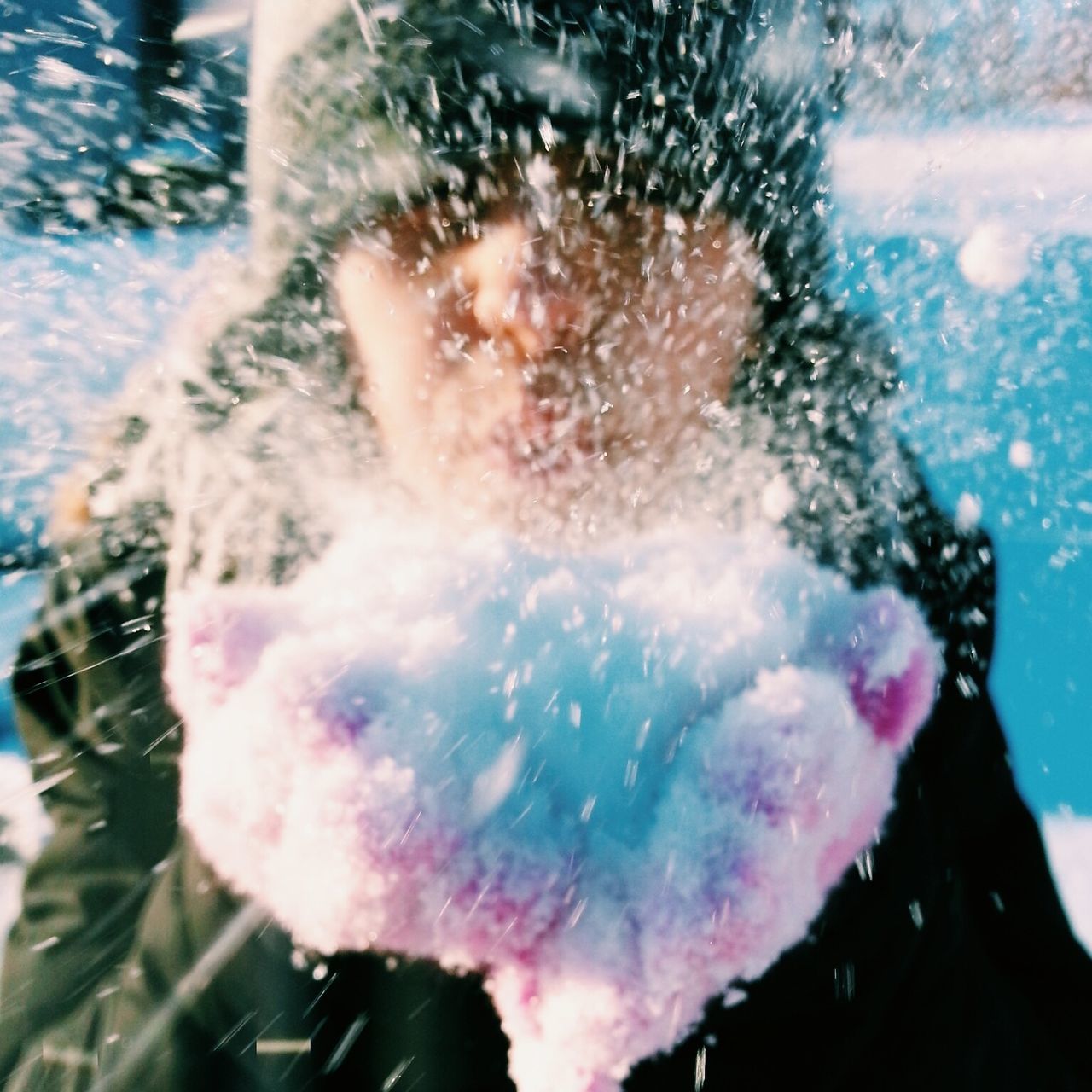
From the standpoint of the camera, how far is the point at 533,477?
542 millimetres

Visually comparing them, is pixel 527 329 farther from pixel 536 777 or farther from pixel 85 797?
pixel 85 797

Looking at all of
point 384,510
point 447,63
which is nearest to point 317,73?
point 447,63

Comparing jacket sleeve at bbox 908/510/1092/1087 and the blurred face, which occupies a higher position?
the blurred face

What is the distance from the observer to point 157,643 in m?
0.77

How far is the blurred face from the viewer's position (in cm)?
52

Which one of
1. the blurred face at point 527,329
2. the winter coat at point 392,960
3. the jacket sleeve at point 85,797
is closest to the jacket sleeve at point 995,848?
the winter coat at point 392,960

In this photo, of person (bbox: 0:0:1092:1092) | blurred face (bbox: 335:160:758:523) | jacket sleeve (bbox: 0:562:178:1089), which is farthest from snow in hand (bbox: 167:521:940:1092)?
jacket sleeve (bbox: 0:562:178:1089)

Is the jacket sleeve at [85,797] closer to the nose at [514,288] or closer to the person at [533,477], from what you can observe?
the person at [533,477]

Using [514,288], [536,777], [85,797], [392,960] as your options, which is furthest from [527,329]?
[85,797]

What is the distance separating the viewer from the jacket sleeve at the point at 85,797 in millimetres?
638

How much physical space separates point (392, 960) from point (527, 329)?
0.42m

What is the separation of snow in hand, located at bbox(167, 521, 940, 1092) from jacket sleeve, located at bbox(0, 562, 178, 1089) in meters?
0.36

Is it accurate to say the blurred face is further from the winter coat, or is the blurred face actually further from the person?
the winter coat

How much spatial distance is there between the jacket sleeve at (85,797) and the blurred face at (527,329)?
35cm
